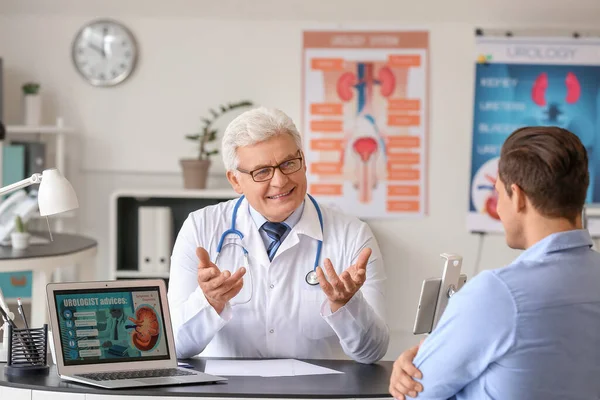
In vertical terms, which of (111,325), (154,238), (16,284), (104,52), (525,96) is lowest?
(16,284)

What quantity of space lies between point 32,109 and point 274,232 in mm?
3142

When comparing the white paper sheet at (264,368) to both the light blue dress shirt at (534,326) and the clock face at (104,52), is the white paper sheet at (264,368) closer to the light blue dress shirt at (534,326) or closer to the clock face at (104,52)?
the light blue dress shirt at (534,326)

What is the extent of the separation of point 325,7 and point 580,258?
13.2 feet

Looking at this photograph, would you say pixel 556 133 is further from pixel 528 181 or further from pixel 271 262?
pixel 271 262

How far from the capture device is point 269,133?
256cm

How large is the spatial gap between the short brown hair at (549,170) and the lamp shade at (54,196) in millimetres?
1100

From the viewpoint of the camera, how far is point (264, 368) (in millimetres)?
2258

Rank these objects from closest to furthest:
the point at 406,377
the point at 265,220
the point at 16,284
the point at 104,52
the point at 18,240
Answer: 1. the point at 406,377
2. the point at 265,220
3. the point at 18,240
4. the point at 16,284
5. the point at 104,52

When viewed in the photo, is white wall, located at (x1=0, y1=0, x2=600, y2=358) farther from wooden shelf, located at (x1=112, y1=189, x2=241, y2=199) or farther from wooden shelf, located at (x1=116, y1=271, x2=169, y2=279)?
wooden shelf, located at (x1=116, y1=271, x2=169, y2=279)

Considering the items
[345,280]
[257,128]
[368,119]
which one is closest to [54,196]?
[257,128]

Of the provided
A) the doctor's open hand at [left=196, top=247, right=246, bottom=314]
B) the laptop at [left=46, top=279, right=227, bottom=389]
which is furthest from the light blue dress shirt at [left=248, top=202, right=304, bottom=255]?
the laptop at [left=46, top=279, right=227, bottom=389]

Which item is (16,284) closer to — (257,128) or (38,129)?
(38,129)

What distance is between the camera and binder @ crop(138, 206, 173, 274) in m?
5.18

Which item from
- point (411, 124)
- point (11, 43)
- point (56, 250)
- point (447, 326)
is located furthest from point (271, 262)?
point (11, 43)
